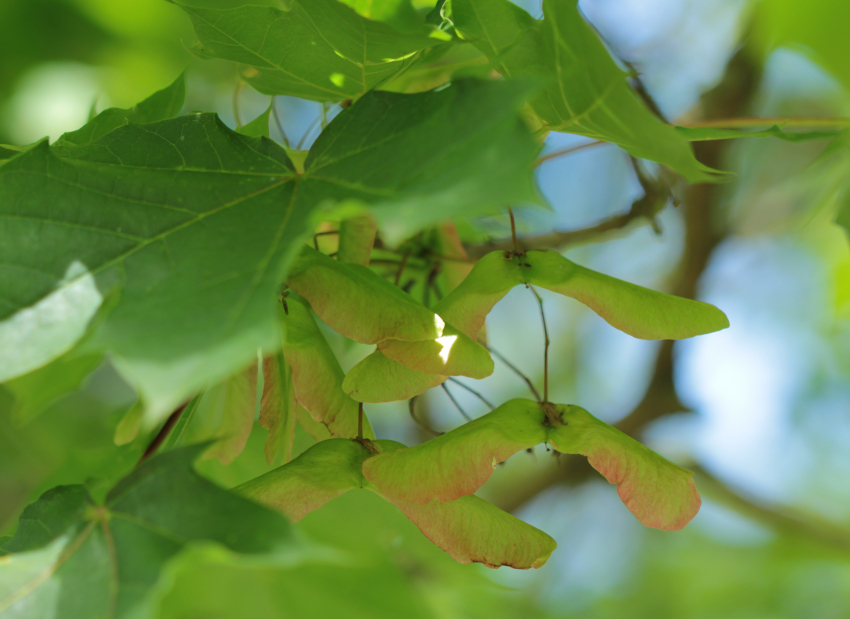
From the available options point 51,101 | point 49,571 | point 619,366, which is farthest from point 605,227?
point 619,366

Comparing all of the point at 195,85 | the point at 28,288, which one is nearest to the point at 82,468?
the point at 28,288

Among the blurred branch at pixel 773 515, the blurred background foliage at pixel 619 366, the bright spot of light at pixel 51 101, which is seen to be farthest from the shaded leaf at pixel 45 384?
the blurred branch at pixel 773 515

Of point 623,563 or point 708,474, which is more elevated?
point 708,474

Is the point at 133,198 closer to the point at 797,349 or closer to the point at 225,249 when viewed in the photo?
the point at 225,249

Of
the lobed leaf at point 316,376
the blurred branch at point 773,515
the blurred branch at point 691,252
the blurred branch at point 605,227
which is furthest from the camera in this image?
the blurred branch at point 773,515

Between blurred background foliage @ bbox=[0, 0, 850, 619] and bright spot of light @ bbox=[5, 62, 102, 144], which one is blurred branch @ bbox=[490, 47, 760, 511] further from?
bright spot of light @ bbox=[5, 62, 102, 144]

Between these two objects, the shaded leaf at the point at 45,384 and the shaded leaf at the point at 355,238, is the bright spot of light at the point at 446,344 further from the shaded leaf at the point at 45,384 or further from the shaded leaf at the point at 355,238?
the shaded leaf at the point at 45,384
